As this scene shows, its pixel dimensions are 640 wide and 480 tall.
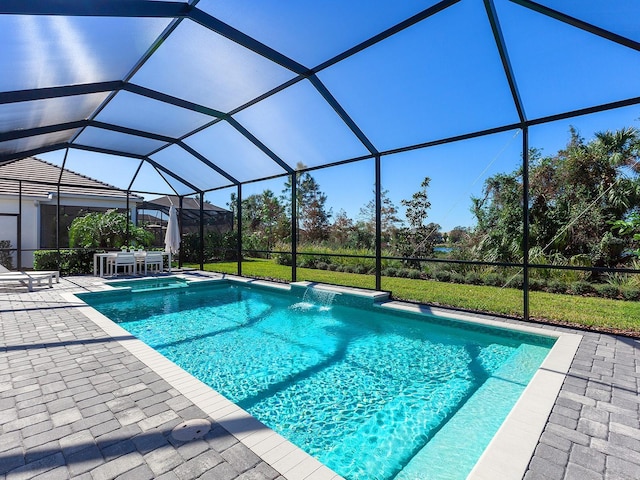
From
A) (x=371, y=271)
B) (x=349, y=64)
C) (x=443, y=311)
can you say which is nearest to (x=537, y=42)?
(x=349, y=64)

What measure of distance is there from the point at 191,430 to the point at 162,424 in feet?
0.78

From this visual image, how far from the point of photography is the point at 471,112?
5137mm

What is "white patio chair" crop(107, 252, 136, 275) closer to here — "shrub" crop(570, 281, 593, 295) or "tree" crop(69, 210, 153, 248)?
"tree" crop(69, 210, 153, 248)

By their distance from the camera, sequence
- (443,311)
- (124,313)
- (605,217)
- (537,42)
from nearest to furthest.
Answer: (537,42) < (443,311) < (124,313) < (605,217)

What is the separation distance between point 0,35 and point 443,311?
662 cm

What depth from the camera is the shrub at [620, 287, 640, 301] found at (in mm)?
6922

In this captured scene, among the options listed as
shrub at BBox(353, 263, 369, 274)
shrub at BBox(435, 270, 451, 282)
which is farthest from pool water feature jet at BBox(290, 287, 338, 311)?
shrub at BBox(353, 263, 369, 274)

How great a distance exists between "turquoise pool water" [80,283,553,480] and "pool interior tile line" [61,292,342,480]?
0.54 meters

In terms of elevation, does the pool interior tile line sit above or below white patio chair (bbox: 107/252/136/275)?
below

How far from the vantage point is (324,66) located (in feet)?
16.4

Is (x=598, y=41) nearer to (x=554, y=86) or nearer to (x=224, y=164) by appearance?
(x=554, y=86)

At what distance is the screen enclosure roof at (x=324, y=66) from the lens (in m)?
3.65

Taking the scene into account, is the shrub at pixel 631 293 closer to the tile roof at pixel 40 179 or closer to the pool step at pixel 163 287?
the pool step at pixel 163 287

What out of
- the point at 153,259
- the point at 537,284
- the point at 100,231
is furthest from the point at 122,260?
the point at 537,284
